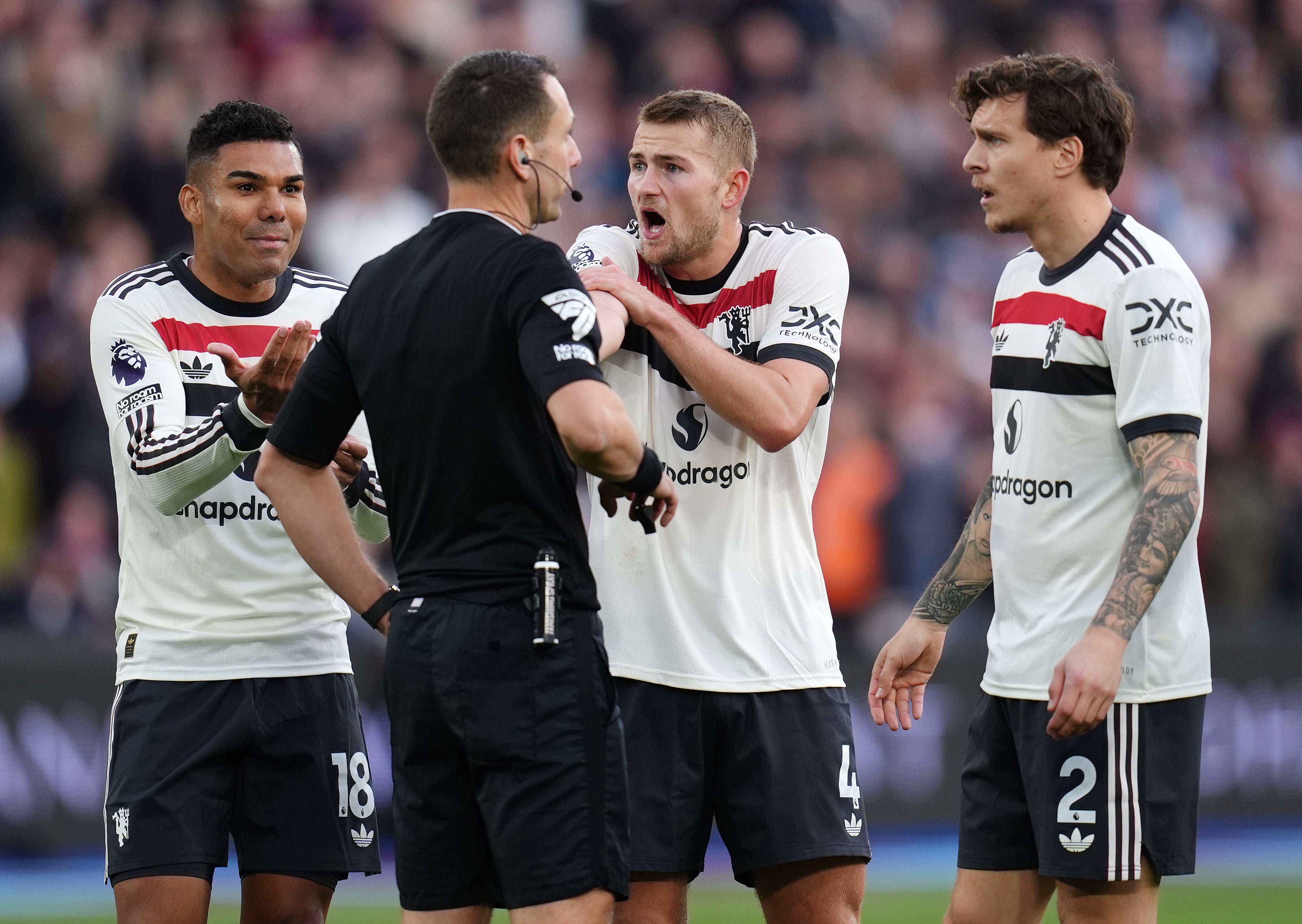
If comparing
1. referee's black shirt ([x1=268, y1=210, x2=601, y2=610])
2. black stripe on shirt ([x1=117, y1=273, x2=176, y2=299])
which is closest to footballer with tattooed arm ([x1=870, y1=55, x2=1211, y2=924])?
referee's black shirt ([x1=268, y1=210, x2=601, y2=610])

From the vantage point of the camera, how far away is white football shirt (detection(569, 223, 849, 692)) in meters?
4.85

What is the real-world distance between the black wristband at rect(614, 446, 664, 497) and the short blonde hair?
133cm

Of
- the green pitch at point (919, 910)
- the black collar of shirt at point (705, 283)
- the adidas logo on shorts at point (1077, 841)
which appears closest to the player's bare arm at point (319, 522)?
the black collar of shirt at point (705, 283)

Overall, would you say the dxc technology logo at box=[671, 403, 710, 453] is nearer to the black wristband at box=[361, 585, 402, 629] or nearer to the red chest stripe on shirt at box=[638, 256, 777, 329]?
the red chest stripe on shirt at box=[638, 256, 777, 329]

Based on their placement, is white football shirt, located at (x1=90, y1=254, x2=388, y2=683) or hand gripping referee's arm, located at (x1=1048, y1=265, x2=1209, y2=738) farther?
white football shirt, located at (x1=90, y1=254, x2=388, y2=683)

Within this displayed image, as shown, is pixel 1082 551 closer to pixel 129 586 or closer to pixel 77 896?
pixel 129 586

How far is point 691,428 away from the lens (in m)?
4.93

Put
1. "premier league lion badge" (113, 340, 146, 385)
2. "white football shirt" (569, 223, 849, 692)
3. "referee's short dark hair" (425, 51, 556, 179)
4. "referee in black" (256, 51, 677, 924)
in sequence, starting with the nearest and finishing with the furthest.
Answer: "referee in black" (256, 51, 677, 924), "referee's short dark hair" (425, 51, 556, 179), "white football shirt" (569, 223, 849, 692), "premier league lion badge" (113, 340, 146, 385)

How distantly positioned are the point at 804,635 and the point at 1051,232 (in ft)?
4.27

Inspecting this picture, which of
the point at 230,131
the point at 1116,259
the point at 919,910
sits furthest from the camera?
the point at 919,910

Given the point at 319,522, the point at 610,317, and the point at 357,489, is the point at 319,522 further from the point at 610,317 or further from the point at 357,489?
the point at 610,317

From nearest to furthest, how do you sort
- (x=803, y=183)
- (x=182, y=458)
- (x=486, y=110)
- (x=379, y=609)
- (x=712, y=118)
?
(x=486, y=110) → (x=379, y=609) → (x=182, y=458) → (x=712, y=118) → (x=803, y=183)

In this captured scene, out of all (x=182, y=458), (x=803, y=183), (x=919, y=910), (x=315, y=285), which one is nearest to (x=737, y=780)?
(x=182, y=458)

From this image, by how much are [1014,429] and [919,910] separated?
14.7 ft
